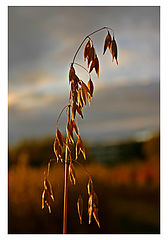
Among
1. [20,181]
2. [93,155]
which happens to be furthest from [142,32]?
[20,181]

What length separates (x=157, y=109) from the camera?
5.49 ft

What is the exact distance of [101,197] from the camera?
1.58 metres

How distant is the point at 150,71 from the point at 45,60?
0.63 metres

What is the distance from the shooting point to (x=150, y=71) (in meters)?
1.71

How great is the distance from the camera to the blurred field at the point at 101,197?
1.52 meters

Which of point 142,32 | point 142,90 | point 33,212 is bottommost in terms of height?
point 33,212

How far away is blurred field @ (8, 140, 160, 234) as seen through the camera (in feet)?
4.98

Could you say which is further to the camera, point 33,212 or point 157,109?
point 157,109
